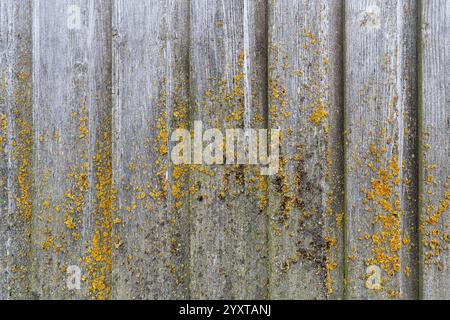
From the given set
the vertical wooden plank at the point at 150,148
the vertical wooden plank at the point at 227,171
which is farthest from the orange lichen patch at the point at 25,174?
the vertical wooden plank at the point at 227,171

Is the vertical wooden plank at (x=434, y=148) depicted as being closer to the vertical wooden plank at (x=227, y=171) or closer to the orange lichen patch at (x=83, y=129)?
the vertical wooden plank at (x=227, y=171)

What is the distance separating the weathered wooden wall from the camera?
988 millimetres

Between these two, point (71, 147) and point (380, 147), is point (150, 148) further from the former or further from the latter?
point (380, 147)

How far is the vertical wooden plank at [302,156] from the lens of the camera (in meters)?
0.99

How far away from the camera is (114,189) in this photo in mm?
1018

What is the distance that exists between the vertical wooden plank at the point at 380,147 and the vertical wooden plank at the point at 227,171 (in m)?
0.28

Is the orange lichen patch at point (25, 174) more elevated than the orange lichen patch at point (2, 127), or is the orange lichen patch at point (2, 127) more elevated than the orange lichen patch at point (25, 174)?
the orange lichen patch at point (2, 127)

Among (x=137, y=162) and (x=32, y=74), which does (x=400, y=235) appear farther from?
(x=32, y=74)

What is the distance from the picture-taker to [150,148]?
1013mm

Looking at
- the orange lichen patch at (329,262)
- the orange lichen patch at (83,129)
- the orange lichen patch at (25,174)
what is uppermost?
the orange lichen patch at (83,129)

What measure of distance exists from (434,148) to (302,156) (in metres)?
0.41

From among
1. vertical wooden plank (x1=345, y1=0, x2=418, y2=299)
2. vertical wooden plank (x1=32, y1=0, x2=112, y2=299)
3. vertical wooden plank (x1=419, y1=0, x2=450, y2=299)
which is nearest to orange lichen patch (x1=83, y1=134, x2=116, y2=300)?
vertical wooden plank (x1=32, y1=0, x2=112, y2=299)
